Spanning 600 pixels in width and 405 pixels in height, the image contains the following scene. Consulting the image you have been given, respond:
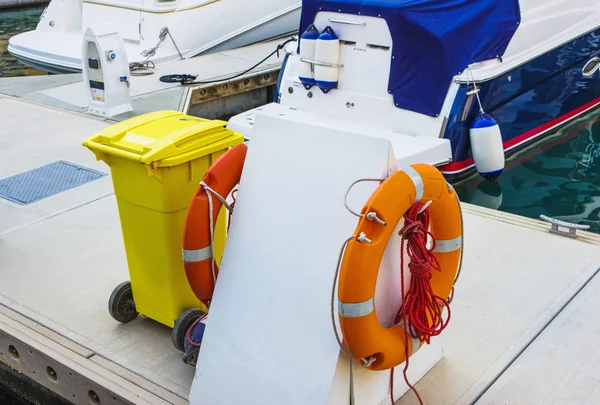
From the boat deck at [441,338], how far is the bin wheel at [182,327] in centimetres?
10

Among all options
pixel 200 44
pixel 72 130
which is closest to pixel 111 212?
pixel 72 130

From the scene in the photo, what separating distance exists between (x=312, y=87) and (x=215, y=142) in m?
3.41

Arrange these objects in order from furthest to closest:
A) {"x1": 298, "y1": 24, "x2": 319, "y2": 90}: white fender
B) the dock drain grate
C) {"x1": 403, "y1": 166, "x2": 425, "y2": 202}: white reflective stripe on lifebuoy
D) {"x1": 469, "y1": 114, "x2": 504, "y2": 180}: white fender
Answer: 1. {"x1": 298, "y1": 24, "x2": 319, "y2": 90}: white fender
2. {"x1": 469, "y1": 114, "x2": 504, "y2": 180}: white fender
3. the dock drain grate
4. {"x1": 403, "y1": 166, "x2": 425, "y2": 202}: white reflective stripe on lifebuoy

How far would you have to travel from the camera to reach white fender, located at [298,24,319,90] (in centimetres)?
597

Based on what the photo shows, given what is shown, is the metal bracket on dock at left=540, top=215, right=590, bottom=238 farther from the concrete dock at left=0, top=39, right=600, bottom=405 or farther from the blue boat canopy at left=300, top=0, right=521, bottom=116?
the blue boat canopy at left=300, top=0, right=521, bottom=116

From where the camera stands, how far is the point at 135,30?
31.7ft

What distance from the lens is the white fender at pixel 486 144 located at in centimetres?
568

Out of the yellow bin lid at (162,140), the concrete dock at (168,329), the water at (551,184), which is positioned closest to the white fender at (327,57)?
the water at (551,184)

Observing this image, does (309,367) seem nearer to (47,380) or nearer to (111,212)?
(47,380)

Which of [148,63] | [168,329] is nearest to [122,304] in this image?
[168,329]

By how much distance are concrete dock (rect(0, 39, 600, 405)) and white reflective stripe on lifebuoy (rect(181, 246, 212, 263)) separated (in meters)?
0.51

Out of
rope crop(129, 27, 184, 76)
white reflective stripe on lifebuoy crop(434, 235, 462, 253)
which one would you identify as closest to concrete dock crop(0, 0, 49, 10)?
rope crop(129, 27, 184, 76)

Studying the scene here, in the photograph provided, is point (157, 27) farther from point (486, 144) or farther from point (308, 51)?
point (486, 144)

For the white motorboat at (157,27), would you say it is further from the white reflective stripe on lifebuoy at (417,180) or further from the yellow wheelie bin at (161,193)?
the white reflective stripe on lifebuoy at (417,180)
